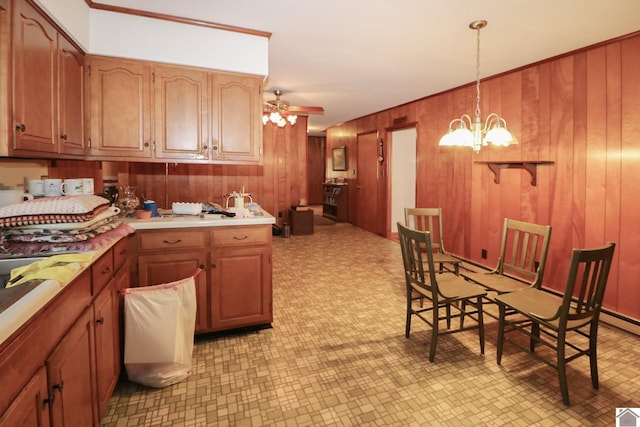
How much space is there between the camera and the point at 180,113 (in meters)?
2.81

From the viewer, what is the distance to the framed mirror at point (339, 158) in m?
8.46

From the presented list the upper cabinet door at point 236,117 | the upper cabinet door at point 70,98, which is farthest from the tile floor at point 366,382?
the upper cabinet door at point 70,98

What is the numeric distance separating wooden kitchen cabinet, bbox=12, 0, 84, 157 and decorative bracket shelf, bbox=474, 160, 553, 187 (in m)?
4.19

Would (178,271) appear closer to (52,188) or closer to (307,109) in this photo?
(52,188)

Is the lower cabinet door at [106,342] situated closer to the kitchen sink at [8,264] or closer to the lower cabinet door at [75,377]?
the lower cabinet door at [75,377]

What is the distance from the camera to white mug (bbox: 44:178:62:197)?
208 centimetres

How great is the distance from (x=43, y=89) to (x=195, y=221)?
1.15 meters

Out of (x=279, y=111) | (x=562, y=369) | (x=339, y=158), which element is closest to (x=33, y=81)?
(x=562, y=369)

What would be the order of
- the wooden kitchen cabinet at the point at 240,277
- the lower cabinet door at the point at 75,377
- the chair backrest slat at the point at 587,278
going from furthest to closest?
1. the wooden kitchen cabinet at the point at 240,277
2. the chair backrest slat at the point at 587,278
3. the lower cabinet door at the point at 75,377

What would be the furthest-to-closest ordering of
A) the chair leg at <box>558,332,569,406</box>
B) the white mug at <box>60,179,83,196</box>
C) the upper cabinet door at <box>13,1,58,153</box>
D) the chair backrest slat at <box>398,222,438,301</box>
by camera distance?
1. the chair backrest slat at <box>398,222,438,301</box>
2. the white mug at <box>60,179,83,196</box>
3. the chair leg at <box>558,332,569,406</box>
4. the upper cabinet door at <box>13,1,58,153</box>

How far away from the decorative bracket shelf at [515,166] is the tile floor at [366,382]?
1.65 m

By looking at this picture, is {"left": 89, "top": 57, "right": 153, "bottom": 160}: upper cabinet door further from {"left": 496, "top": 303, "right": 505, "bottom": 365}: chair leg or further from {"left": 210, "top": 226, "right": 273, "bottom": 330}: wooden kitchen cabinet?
{"left": 496, "top": 303, "right": 505, "bottom": 365}: chair leg

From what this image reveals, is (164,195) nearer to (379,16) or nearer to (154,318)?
(154,318)

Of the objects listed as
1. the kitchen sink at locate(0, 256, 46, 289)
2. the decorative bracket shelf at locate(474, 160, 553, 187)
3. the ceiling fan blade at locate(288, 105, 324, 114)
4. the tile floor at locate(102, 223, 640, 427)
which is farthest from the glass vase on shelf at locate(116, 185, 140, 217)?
the decorative bracket shelf at locate(474, 160, 553, 187)
